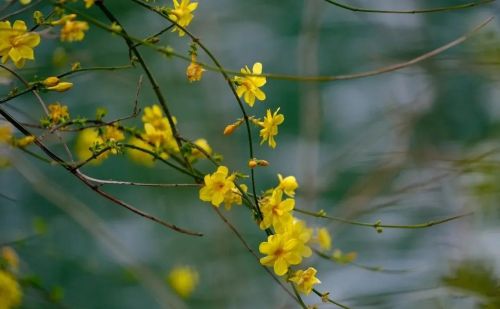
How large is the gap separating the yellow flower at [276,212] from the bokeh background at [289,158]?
0.81 meters

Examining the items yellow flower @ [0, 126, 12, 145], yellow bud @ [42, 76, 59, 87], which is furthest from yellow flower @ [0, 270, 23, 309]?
yellow bud @ [42, 76, 59, 87]

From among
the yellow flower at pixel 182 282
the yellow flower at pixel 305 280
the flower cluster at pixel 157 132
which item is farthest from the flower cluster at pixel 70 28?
the yellow flower at pixel 182 282

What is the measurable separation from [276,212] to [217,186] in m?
0.07

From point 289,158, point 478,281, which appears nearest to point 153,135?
point 478,281

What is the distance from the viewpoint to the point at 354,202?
1.81m

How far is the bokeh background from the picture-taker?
1800 millimetres

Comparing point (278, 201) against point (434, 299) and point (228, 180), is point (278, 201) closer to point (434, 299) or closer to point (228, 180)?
point (228, 180)

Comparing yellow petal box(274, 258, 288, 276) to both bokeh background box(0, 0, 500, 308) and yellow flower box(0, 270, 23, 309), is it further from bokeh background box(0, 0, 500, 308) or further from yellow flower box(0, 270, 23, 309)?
bokeh background box(0, 0, 500, 308)

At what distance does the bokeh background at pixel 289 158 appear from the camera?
180 centimetres

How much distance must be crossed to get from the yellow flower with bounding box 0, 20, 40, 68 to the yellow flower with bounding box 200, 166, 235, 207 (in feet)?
0.68

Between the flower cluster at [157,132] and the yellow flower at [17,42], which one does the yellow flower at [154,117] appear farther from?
the yellow flower at [17,42]

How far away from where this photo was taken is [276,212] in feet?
2.68

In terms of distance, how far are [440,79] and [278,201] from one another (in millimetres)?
1217

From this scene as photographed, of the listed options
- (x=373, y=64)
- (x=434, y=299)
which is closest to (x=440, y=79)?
(x=373, y=64)
